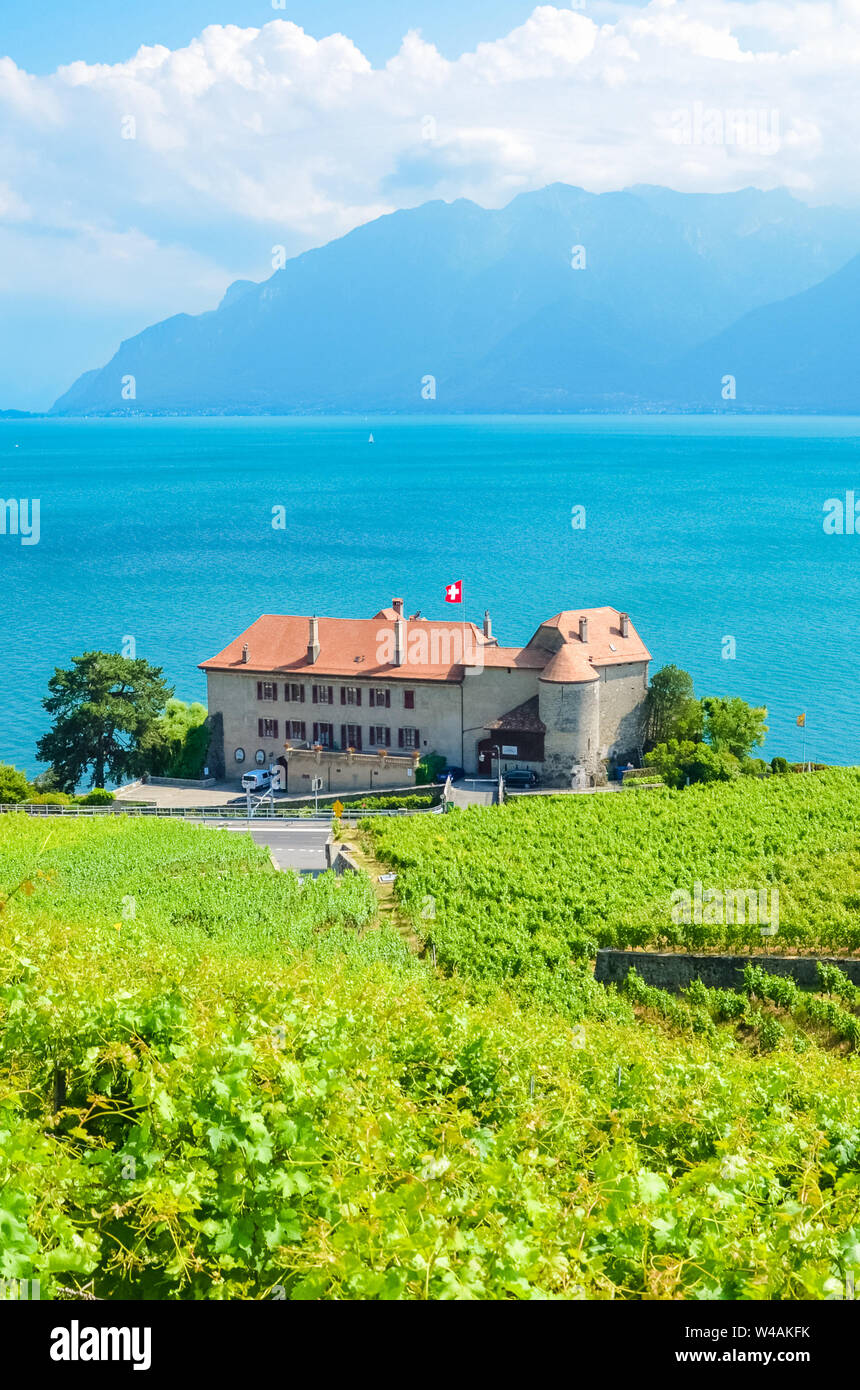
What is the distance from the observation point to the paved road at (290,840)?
147 feet

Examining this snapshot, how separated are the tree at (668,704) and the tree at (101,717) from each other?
26.1 m

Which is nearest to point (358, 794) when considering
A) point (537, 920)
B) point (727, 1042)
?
point (537, 920)

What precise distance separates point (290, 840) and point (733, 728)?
22412 millimetres

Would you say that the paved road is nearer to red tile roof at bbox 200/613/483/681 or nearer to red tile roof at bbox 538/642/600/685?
red tile roof at bbox 200/613/483/681

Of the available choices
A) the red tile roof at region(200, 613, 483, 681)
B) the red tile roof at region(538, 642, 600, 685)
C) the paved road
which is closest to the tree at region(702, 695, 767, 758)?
the red tile roof at region(538, 642, 600, 685)

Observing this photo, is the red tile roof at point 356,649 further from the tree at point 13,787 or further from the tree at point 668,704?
the tree at point 13,787

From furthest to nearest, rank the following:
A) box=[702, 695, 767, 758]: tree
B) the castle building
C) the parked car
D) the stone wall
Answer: the stone wall → the castle building → the parked car → box=[702, 695, 767, 758]: tree

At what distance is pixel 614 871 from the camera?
38562 mm

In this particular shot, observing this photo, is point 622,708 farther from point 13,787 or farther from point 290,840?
point 13,787

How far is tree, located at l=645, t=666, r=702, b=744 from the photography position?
6331cm

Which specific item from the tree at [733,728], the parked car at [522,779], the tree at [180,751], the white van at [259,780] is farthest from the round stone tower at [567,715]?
the tree at [180,751]

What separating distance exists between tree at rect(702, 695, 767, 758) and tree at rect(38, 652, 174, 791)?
29023 millimetres

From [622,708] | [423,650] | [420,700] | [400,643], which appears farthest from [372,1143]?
[622,708]

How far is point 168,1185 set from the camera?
9.80m
